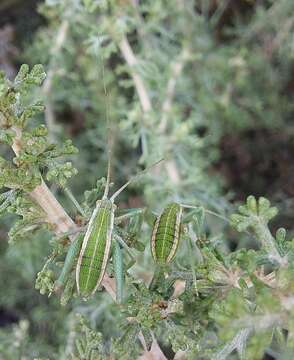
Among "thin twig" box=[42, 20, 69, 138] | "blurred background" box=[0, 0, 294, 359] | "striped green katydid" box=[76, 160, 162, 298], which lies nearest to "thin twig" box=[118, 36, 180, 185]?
"blurred background" box=[0, 0, 294, 359]

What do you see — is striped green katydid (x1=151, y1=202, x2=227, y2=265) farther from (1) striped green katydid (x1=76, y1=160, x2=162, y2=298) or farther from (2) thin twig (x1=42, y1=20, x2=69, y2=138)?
(2) thin twig (x1=42, y1=20, x2=69, y2=138)

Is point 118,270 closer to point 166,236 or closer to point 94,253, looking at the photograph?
point 94,253

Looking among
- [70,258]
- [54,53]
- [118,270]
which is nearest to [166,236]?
[118,270]

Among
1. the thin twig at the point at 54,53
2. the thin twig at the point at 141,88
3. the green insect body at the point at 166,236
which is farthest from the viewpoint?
the thin twig at the point at 54,53

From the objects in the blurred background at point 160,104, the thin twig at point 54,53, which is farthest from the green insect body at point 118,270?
the thin twig at point 54,53

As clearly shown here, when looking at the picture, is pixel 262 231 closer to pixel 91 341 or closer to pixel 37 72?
pixel 91 341

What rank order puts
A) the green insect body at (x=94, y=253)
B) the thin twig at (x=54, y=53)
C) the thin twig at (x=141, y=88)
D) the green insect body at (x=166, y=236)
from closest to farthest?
the green insect body at (x=94, y=253) → the green insect body at (x=166, y=236) → the thin twig at (x=141, y=88) → the thin twig at (x=54, y=53)

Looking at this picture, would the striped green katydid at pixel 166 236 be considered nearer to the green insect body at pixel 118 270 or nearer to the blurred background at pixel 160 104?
the green insect body at pixel 118 270
